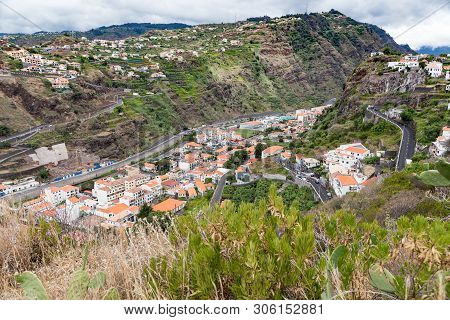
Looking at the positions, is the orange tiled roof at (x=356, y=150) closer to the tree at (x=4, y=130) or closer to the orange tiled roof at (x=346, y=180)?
the orange tiled roof at (x=346, y=180)

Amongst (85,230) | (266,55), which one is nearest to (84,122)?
(85,230)

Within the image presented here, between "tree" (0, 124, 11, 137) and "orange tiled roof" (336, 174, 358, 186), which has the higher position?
"tree" (0, 124, 11, 137)

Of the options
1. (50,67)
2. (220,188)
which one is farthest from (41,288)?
(50,67)

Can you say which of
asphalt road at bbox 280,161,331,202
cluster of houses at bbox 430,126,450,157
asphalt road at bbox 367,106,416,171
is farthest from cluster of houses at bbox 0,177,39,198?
cluster of houses at bbox 430,126,450,157

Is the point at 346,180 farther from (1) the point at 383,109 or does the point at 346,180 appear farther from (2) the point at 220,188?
(1) the point at 383,109

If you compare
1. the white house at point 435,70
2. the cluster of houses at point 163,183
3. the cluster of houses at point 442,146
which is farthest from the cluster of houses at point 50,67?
the white house at point 435,70

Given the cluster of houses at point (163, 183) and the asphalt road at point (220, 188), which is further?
the cluster of houses at point (163, 183)

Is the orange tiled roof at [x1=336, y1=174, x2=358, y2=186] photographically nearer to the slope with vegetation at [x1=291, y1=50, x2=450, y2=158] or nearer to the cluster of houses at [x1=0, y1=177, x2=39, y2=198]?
the slope with vegetation at [x1=291, y1=50, x2=450, y2=158]
